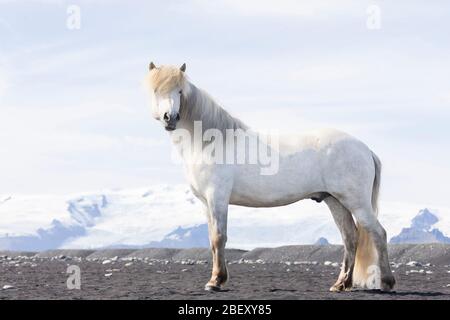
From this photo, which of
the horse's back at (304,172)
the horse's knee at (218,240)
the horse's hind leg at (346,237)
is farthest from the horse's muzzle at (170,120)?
the horse's hind leg at (346,237)

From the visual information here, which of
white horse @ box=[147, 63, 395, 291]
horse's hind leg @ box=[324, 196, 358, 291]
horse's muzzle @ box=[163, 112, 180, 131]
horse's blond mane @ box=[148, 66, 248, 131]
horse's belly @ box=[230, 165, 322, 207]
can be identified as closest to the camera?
horse's muzzle @ box=[163, 112, 180, 131]

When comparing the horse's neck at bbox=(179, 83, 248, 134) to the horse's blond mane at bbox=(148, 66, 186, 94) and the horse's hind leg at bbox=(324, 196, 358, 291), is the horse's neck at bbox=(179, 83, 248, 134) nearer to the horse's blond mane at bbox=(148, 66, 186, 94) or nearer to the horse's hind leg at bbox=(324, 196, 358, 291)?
the horse's blond mane at bbox=(148, 66, 186, 94)

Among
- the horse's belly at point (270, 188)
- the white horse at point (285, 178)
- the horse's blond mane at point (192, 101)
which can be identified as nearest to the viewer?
the horse's blond mane at point (192, 101)

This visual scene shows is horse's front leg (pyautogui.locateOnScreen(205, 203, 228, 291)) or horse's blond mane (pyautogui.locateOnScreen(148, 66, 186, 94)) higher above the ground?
horse's blond mane (pyautogui.locateOnScreen(148, 66, 186, 94))

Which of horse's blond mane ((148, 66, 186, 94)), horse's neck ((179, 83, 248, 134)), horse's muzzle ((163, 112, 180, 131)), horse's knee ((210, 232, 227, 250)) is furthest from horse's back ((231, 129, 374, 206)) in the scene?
horse's blond mane ((148, 66, 186, 94))

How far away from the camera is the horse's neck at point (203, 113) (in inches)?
459

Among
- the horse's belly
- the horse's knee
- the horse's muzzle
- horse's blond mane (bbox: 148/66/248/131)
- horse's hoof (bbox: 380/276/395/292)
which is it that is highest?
horse's blond mane (bbox: 148/66/248/131)

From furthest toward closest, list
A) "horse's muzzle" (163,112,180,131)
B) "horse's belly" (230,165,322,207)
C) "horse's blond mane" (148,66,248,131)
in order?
"horse's belly" (230,165,322,207)
"horse's blond mane" (148,66,248,131)
"horse's muzzle" (163,112,180,131)

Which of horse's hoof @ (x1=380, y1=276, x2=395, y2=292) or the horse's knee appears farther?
horse's hoof @ (x1=380, y1=276, x2=395, y2=292)

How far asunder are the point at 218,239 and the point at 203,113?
6.65 feet

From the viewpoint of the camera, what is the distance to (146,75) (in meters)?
11.6

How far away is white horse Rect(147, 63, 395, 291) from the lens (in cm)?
1142

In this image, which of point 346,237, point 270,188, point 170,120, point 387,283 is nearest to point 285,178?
point 270,188

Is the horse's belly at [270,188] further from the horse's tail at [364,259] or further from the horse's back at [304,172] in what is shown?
the horse's tail at [364,259]
